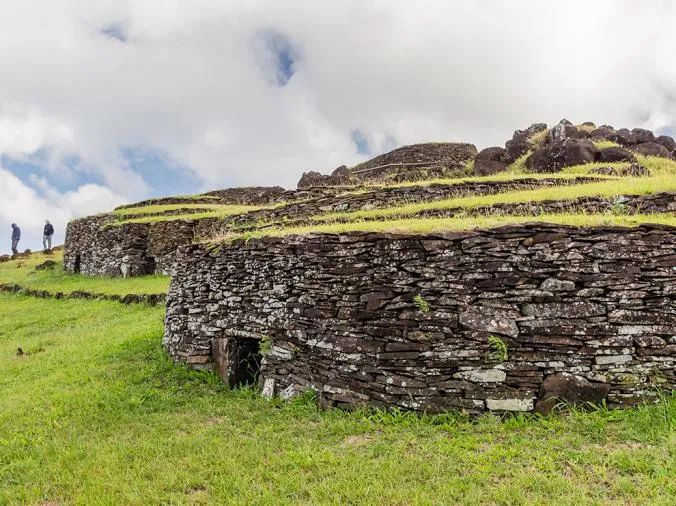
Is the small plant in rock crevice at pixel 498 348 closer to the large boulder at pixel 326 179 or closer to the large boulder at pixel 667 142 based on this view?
the large boulder at pixel 326 179

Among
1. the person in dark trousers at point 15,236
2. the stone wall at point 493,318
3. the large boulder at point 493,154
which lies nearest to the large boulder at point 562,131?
the large boulder at point 493,154

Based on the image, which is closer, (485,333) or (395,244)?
(485,333)

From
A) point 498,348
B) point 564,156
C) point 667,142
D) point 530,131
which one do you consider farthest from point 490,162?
point 498,348

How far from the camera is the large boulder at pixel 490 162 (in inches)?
834

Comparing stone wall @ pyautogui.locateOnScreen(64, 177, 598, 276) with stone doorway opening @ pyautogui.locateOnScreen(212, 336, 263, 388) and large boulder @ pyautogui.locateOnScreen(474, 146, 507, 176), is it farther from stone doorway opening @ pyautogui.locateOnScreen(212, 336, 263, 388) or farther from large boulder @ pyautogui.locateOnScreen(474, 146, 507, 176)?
large boulder @ pyautogui.locateOnScreen(474, 146, 507, 176)

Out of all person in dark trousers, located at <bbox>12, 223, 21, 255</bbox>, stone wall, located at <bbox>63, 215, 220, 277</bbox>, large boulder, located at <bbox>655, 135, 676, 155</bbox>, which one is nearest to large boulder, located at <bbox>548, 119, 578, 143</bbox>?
large boulder, located at <bbox>655, 135, 676, 155</bbox>

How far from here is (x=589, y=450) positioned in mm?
5590

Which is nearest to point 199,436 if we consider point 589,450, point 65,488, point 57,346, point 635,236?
point 65,488

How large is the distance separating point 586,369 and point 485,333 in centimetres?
136

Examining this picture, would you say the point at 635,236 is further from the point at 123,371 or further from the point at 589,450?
the point at 123,371

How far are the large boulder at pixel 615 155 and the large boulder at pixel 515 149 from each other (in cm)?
346

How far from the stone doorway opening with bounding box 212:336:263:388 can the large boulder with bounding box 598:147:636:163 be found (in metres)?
15.9

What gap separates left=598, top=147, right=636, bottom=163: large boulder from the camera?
1859 centimetres

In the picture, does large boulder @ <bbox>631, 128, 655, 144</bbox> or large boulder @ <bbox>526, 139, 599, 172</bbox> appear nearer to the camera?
large boulder @ <bbox>526, 139, 599, 172</bbox>
